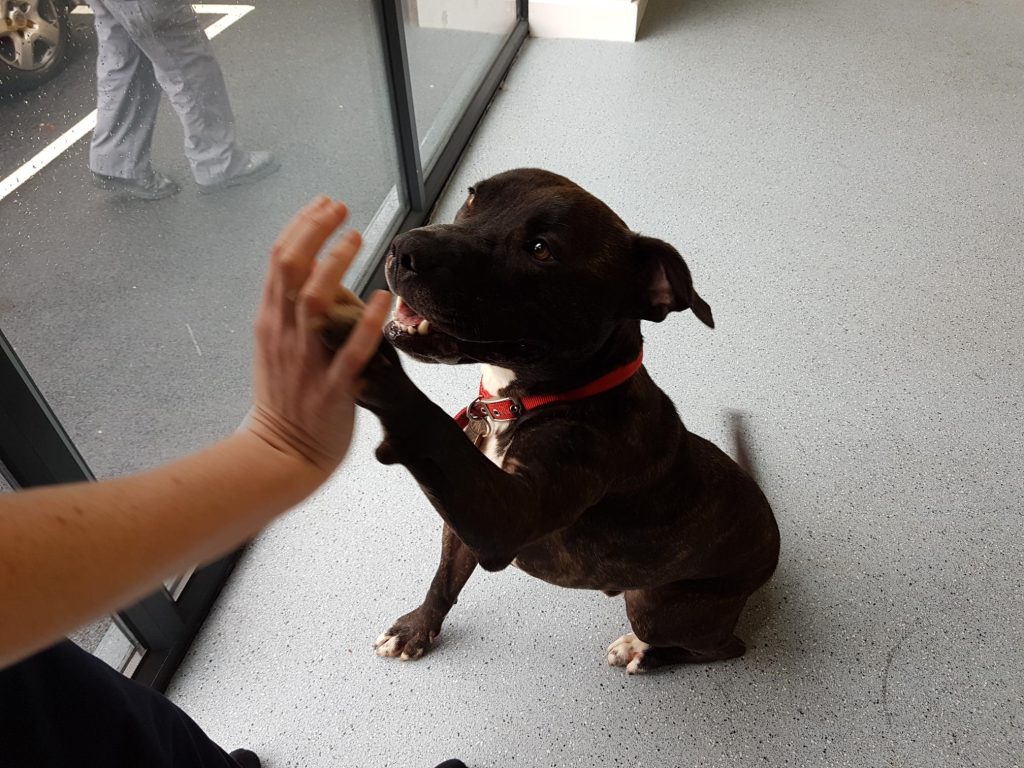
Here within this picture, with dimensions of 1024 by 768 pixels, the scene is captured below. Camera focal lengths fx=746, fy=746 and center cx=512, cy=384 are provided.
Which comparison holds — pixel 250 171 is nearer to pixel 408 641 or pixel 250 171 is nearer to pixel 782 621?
pixel 408 641

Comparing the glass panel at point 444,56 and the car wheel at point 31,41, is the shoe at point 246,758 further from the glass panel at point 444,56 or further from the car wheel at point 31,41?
the glass panel at point 444,56

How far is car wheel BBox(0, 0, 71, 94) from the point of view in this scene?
1178 mm

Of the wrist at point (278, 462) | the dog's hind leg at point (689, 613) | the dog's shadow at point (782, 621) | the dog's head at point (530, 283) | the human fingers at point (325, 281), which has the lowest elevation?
the dog's shadow at point (782, 621)

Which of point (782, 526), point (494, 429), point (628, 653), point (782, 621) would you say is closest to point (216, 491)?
point (494, 429)

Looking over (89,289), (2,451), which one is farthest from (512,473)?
(89,289)

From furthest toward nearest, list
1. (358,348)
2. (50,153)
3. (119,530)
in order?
(50,153) < (358,348) < (119,530)

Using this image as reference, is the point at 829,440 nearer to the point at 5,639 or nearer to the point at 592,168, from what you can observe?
the point at 592,168

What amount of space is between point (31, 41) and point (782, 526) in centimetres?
183

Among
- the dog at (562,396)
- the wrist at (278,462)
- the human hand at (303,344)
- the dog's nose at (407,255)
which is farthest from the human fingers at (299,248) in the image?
the dog's nose at (407,255)

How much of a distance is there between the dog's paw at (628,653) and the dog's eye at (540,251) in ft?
2.91

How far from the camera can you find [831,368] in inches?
88.5

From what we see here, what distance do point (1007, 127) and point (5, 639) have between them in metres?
4.08

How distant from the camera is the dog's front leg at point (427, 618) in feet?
4.96

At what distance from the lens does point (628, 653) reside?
1.58 meters
